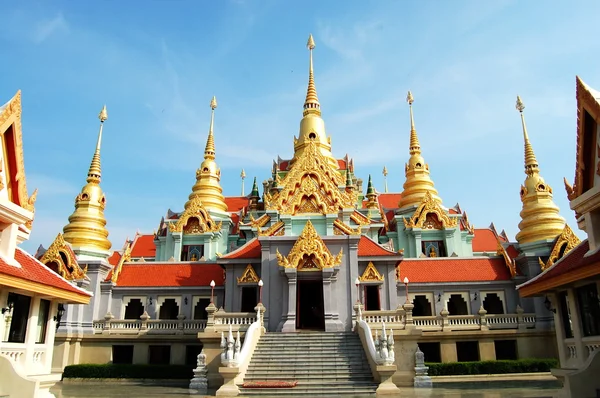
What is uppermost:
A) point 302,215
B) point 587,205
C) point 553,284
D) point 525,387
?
point 302,215

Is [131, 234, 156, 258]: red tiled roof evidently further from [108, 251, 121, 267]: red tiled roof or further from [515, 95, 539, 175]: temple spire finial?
[515, 95, 539, 175]: temple spire finial

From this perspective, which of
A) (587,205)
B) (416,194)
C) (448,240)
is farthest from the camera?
(416,194)

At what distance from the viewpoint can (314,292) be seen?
75.7 feet

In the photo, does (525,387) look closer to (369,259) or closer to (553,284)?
(553,284)

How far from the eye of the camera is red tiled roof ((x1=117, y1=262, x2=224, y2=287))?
2545 centimetres

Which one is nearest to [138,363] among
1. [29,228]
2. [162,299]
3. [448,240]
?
[162,299]

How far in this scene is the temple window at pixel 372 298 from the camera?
74.4 feet

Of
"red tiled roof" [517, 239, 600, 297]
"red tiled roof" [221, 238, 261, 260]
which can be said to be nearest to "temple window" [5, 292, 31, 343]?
"red tiled roof" [517, 239, 600, 297]

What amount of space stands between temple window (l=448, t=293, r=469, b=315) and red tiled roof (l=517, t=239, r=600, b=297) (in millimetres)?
13652

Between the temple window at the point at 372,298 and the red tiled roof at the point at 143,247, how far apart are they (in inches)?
720

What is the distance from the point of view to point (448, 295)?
80.8 ft

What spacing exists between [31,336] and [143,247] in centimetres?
2583

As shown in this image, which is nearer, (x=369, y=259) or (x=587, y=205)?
(x=587, y=205)

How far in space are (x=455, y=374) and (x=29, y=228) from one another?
15827 mm
